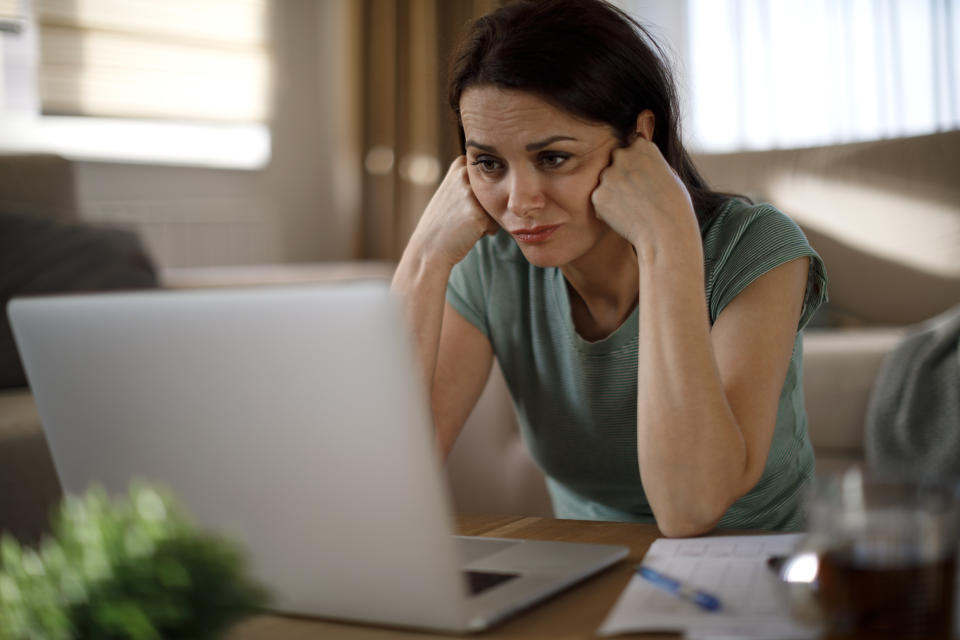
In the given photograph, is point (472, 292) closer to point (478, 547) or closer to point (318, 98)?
point (478, 547)

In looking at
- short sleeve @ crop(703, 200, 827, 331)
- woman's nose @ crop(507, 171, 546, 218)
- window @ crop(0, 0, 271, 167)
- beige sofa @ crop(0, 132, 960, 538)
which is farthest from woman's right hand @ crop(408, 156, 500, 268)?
window @ crop(0, 0, 271, 167)

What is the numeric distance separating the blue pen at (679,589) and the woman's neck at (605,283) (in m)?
0.56

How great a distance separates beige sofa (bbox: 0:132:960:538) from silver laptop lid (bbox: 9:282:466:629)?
106 cm

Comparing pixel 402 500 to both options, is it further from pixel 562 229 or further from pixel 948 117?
pixel 948 117

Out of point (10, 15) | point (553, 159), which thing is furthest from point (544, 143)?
point (10, 15)

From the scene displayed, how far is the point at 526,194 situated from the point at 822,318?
198 centimetres

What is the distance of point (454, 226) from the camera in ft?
4.04

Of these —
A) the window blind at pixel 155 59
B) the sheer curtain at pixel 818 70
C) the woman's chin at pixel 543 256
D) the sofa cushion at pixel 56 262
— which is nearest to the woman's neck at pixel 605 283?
the woman's chin at pixel 543 256

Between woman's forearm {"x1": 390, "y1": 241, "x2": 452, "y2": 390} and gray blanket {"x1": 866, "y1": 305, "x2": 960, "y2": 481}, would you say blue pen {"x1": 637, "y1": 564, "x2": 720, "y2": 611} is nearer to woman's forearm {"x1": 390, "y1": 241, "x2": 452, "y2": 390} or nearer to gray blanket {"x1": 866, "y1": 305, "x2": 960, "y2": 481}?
woman's forearm {"x1": 390, "y1": 241, "x2": 452, "y2": 390}

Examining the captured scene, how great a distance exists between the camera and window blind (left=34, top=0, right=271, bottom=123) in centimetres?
338

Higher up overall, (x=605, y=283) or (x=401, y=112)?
(x=401, y=112)

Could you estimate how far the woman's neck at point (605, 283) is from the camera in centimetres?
125

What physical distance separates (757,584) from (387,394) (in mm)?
298

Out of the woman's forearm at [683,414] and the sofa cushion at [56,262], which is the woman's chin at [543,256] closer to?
the woman's forearm at [683,414]
